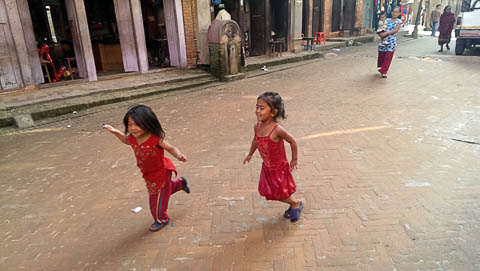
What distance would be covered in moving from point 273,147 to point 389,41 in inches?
318

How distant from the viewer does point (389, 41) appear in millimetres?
9312

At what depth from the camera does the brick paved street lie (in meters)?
2.79

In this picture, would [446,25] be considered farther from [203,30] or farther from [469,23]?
[203,30]

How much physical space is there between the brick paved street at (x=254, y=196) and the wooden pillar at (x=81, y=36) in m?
2.55

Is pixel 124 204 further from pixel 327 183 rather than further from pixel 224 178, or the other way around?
pixel 327 183

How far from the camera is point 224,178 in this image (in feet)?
Answer: 13.7

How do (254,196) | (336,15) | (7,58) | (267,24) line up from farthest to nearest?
(336,15), (267,24), (7,58), (254,196)

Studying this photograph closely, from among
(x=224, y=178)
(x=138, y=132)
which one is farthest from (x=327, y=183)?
(x=138, y=132)

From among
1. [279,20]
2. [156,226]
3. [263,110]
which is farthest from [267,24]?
[156,226]

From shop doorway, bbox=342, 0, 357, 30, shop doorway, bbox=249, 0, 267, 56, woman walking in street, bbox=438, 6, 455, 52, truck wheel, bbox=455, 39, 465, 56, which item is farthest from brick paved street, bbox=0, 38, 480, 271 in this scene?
shop doorway, bbox=342, 0, 357, 30

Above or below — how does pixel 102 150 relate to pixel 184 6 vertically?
below

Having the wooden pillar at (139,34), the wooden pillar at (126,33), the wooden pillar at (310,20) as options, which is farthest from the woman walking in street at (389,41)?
the wooden pillar at (310,20)

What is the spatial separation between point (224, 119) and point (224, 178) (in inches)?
100

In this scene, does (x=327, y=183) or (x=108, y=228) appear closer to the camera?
(x=108, y=228)
